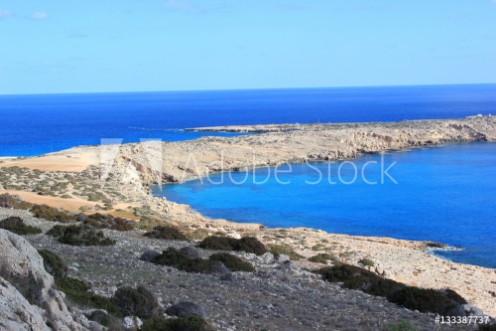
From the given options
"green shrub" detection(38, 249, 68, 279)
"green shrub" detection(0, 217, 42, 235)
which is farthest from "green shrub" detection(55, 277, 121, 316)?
"green shrub" detection(0, 217, 42, 235)

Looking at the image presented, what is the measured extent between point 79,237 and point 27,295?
1014 cm

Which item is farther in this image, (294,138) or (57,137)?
(57,137)

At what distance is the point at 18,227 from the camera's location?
60.2 feet

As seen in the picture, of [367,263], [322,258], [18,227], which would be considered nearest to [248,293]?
[18,227]

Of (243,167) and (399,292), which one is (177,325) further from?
(243,167)

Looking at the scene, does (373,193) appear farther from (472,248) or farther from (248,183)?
(472,248)

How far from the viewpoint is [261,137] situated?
296ft

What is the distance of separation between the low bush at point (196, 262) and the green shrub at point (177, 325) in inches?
220

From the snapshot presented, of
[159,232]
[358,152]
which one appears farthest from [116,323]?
[358,152]

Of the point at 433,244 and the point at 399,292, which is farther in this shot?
the point at 433,244

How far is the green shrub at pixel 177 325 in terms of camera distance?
8.80 metres

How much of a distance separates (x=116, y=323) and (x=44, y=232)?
11486 millimetres

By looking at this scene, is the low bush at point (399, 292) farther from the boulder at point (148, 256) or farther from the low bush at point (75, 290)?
the low bush at point (75, 290)

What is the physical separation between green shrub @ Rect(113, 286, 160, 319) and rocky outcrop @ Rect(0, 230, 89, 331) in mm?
1952
